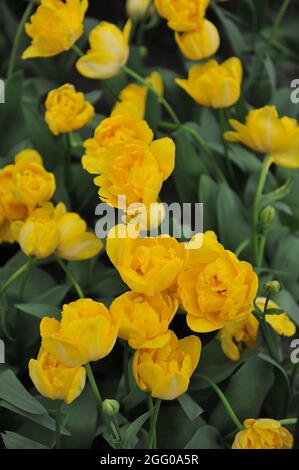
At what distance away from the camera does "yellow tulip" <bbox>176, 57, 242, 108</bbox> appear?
1.27 meters

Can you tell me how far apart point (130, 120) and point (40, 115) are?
39 cm

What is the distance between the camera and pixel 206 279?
3.17ft

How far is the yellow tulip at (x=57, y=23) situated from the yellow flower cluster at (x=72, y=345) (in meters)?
0.48

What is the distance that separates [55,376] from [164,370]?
11 cm

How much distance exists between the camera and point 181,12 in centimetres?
128

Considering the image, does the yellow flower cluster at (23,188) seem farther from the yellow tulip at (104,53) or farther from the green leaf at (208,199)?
the green leaf at (208,199)

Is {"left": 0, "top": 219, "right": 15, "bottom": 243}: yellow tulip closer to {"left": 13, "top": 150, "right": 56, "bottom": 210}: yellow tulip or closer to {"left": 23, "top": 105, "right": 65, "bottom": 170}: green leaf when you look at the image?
{"left": 13, "top": 150, "right": 56, "bottom": 210}: yellow tulip

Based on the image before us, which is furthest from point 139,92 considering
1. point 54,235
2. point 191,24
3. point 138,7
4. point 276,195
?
point 54,235

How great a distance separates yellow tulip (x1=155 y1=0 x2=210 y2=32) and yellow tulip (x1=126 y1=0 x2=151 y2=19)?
208mm

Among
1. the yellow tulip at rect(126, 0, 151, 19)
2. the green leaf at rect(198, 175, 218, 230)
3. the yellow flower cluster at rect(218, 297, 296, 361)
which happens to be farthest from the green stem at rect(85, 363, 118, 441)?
the yellow tulip at rect(126, 0, 151, 19)

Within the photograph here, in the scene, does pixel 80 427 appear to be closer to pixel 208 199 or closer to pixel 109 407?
pixel 109 407
